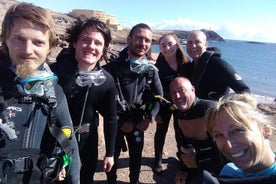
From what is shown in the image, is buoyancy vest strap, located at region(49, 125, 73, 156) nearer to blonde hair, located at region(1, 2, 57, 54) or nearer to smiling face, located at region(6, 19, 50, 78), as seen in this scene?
smiling face, located at region(6, 19, 50, 78)

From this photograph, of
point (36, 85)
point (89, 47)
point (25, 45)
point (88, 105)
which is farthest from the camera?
point (88, 105)

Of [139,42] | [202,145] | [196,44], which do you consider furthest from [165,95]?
[202,145]

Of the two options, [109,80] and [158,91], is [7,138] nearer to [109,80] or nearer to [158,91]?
[109,80]

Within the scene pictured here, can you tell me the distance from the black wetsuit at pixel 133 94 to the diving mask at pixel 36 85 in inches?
75.8

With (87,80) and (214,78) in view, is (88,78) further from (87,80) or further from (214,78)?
(214,78)

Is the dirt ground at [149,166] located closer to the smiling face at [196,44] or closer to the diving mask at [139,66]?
the smiling face at [196,44]

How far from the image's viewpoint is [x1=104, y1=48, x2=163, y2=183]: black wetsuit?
3.93 meters

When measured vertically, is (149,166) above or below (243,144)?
below

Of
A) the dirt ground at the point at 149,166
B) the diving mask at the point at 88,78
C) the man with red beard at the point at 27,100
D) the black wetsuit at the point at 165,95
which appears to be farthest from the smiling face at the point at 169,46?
the man with red beard at the point at 27,100

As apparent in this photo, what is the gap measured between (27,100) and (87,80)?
1.15 meters

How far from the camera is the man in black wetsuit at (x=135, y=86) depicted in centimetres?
393

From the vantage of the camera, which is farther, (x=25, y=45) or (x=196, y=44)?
(x=196, y=44)

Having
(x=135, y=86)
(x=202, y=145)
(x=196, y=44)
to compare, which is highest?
(x=196, y=44)

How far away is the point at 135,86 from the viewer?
13.2 feet
